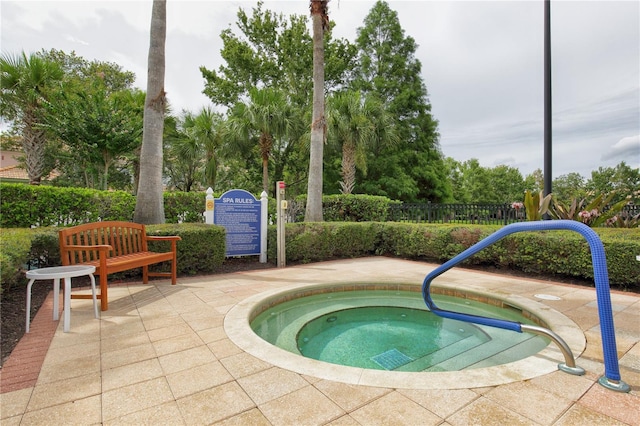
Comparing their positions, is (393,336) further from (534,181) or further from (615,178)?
(534,181)

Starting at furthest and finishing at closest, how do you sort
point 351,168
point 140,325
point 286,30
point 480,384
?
point 286,30
point 351,168
point 140,325
point 480,384

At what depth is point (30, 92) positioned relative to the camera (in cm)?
1202

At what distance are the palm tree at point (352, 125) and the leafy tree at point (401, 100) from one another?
492cm

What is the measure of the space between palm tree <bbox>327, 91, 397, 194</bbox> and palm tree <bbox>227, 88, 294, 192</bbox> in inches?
91.3

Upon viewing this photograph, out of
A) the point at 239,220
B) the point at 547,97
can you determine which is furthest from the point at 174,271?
the point at 547,97

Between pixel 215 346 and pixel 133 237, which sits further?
pixel 133 237

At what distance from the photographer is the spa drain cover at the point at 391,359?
9.36 ft

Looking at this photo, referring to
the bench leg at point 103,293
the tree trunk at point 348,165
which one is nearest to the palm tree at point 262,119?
the tree trunk at point 348,165

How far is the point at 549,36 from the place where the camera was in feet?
23.4

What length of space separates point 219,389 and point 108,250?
2.65 m

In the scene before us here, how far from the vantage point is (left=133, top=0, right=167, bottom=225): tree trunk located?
21.5 ft

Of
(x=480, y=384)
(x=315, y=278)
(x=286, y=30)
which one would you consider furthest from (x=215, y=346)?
(x=286, y=30)

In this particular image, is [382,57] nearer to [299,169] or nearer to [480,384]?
[299,169]

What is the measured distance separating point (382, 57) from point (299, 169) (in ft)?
32.7
